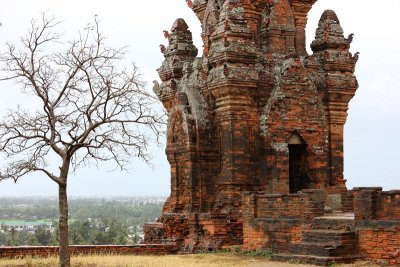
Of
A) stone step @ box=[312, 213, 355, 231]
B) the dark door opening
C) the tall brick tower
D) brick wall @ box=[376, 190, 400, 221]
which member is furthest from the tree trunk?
the dark door opening

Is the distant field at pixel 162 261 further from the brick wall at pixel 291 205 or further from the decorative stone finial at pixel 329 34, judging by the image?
the decorative stone finial at pixel 329 34

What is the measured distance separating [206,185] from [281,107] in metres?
2.61

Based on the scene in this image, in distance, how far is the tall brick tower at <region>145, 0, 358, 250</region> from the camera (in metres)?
19.8

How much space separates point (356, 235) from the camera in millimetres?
15773

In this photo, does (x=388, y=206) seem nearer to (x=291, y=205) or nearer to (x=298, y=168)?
(x=291, y=205)

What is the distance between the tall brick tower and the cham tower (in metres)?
0.02

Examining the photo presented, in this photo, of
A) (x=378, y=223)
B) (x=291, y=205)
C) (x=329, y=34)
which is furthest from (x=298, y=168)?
(x=378, y=223)

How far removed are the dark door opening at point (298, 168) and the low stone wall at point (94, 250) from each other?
344 centimetres

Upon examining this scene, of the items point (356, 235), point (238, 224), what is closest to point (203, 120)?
point (238, 224)

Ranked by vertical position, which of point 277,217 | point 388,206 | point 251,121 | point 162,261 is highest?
point 251,121

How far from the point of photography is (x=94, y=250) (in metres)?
19.1

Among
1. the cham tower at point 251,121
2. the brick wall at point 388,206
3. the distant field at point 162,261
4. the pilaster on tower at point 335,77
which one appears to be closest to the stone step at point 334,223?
the brick wall at point 388,206

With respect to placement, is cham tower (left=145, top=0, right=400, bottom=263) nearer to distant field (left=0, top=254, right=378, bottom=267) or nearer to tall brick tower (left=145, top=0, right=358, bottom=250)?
tall brick tower (left=145, top=0, right=358, bottom=250)

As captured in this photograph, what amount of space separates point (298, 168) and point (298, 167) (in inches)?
1.0
